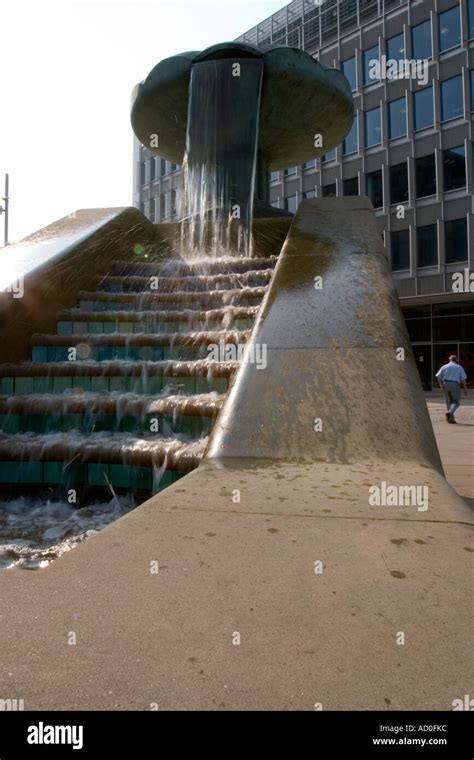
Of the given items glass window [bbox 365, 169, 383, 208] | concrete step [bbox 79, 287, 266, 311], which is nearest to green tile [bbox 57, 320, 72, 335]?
A: concrete step [bbox 79, 287, 266, 311]

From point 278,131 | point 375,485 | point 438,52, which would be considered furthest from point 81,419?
point 438,52

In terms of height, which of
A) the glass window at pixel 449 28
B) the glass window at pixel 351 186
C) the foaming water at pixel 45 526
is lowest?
the foaming water at pixel 45 526

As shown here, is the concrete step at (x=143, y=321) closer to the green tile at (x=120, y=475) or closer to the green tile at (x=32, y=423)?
the green tile at (x=32, y=423)

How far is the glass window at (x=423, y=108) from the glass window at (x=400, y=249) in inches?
218

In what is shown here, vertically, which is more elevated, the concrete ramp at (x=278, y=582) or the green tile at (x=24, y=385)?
the green tile at (x=24, y=385)

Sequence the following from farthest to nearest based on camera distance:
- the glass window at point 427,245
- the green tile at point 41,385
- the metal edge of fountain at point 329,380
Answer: the glass window at point 427,245, the green tile at point 41,385, the metal edge of fountain at point 329,380

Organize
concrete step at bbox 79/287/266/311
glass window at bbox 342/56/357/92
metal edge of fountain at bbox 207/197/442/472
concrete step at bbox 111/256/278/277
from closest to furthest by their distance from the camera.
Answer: metal edge of fountain at bbox 207/197/442/472 < concrete step at bbox 79/287/266/311 < concrete step at bbox 111/256/278/277 < glass window at bbox 342/56/357/92

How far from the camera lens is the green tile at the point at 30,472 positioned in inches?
154

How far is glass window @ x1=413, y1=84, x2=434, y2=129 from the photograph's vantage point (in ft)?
86.1

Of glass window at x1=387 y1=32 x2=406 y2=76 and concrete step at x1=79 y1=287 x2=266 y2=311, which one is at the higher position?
glass window at x1=387 y1=32 x2=406 y2=76

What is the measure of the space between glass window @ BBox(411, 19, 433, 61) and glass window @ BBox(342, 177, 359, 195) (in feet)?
21.4

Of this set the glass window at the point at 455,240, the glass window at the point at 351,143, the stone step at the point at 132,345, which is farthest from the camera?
the glass window at the point at 351,143

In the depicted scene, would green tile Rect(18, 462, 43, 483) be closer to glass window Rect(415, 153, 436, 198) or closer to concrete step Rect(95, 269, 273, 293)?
concrete step Rect(95, 269, 273, 293)

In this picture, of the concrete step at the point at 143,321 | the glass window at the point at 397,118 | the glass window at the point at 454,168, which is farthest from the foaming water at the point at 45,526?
the glass window at the point at 397,118
